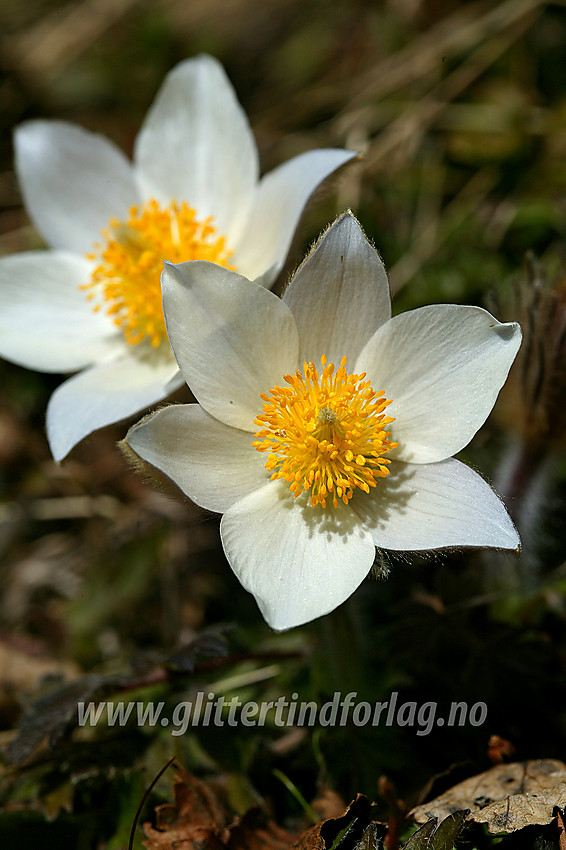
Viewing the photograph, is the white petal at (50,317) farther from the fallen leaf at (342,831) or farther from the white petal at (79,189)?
the fallen leaf at (342,831)

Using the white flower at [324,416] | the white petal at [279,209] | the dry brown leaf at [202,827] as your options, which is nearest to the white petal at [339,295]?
the white flower at [324,416]

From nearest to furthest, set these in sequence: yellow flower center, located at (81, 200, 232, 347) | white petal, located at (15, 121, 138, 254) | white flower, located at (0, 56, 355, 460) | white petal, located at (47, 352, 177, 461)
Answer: white petal, located at (47, 352, 177, 461) → white flower, located at (0, 56, 355, 460) → yellow flower center, located at (81, 200, 232, 347) → white petal, located at (15, 121, 138, 254)

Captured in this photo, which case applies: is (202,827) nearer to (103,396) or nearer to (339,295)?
(103,396)

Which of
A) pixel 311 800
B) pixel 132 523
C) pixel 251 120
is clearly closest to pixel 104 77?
pixel 251 120

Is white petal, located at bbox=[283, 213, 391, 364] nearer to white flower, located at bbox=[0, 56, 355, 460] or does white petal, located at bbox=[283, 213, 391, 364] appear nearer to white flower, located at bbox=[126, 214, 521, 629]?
white flower, located at bbox=[126, 214, 521, 629]

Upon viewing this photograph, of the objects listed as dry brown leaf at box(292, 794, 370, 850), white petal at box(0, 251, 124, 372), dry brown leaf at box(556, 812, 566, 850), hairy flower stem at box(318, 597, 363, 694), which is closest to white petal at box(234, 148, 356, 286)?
white petal at box(0, 251, 124, 372)

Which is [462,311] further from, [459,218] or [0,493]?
[0,493]

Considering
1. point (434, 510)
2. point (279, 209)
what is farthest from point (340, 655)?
point (279, 209)
